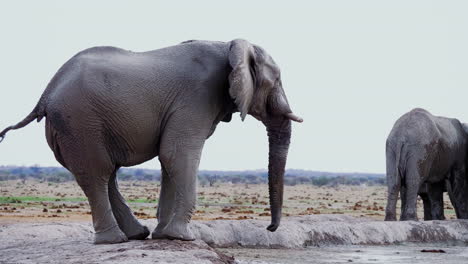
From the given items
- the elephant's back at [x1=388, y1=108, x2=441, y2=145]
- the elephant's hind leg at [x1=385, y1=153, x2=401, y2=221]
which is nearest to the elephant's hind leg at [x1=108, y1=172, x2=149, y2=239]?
the elephant's hind leg at [x1=385, y1=153, x2=401, y2=221]

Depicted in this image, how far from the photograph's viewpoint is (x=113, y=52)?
10.4 meters

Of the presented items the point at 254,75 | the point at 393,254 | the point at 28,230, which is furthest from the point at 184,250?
the point at 393,254

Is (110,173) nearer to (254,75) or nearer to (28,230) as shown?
(254,75)

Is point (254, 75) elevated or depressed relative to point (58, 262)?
elevated

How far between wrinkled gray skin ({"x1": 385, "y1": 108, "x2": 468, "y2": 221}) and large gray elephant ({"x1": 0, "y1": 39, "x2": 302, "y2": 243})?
8.67 m

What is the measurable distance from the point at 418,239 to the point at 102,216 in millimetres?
8041

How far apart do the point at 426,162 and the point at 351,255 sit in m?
6.27

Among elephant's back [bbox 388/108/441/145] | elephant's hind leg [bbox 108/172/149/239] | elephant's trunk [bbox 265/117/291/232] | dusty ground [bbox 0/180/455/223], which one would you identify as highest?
elephant's back [bbox 388/108/441/145]

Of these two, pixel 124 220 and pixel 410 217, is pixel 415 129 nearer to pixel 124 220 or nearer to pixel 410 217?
pixel 410 217

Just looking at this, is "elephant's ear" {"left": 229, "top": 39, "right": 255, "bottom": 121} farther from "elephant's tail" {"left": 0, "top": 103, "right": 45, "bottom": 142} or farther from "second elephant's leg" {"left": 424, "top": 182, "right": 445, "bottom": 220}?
"second elephant's leg" {"left": 424, "top": 182, "right": 445, "bottom": 220}

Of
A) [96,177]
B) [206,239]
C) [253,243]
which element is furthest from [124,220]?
[253,243]

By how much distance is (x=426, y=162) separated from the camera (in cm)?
1886

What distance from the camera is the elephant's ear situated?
403 inches

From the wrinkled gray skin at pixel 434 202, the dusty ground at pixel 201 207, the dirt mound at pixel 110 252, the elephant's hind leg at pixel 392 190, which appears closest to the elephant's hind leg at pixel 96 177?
the dirt mound at pixel 110 252
